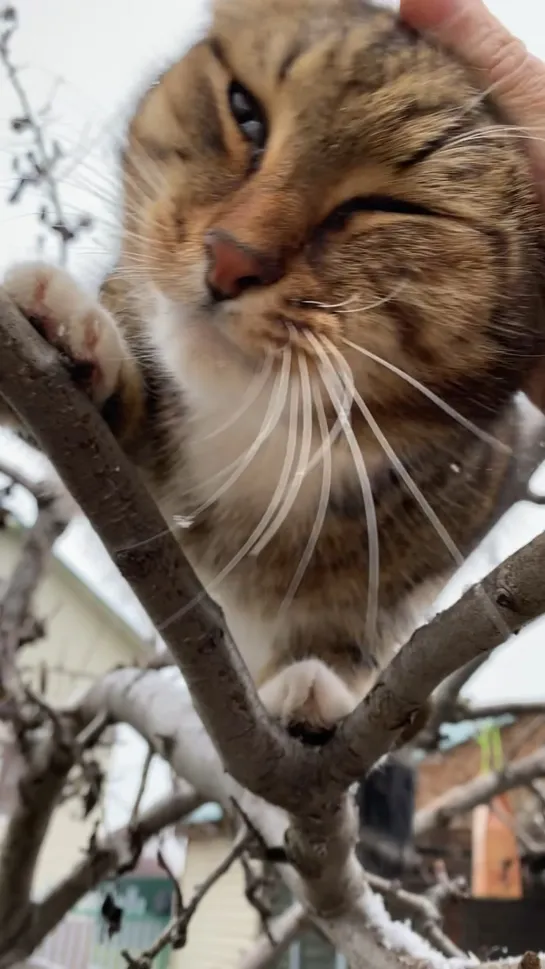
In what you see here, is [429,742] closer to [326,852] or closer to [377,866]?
[377,866]

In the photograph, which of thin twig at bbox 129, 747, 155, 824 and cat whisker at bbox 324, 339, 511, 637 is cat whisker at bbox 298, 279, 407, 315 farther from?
thin twig at bbox 129, 747, 155, 824

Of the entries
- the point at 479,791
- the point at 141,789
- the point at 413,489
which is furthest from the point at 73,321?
the point at 479,791

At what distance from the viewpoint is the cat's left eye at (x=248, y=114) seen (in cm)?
37

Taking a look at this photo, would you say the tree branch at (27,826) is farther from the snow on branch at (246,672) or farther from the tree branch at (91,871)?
the snow on branch at (246,672)

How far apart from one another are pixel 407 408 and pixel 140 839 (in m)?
0.40

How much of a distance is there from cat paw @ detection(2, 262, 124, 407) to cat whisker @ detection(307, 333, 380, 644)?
0.08 meters

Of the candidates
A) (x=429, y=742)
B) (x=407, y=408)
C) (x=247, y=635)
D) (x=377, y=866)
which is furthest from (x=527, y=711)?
(x=407, y=408)

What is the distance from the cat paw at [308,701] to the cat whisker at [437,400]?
151 millimetres

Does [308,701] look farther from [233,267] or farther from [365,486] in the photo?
[233,267]

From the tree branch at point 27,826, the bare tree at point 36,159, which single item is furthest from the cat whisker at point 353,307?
the tree branch at point 27,826

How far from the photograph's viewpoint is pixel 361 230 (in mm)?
348

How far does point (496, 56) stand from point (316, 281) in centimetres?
12

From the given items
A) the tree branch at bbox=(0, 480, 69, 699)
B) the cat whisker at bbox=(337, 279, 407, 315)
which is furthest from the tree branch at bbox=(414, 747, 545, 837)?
the cat whisker at bbox=(337, 279, 407, 315)

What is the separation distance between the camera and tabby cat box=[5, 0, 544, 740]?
1.11 ft
